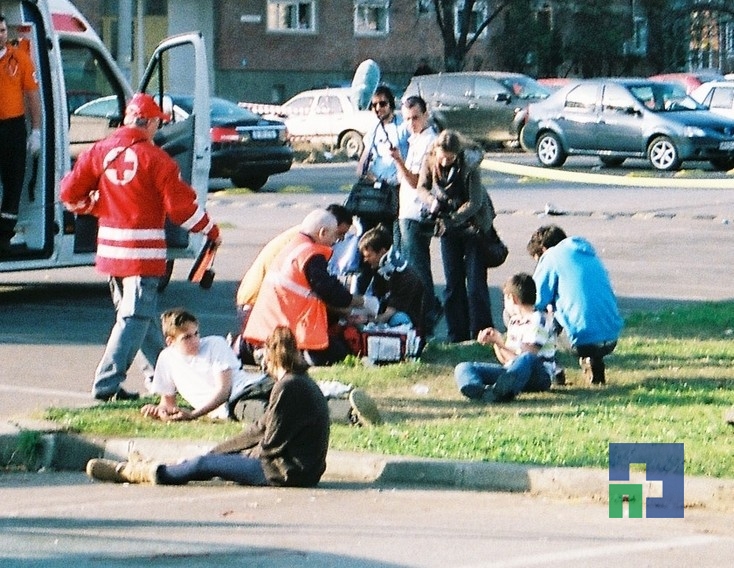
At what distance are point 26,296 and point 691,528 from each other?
32.1ft

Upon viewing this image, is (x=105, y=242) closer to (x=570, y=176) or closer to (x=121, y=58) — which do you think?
(x=570, y=176)

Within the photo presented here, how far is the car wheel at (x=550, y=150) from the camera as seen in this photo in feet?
111

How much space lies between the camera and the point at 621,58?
198ft

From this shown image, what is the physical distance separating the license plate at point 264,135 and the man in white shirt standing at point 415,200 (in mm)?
15993

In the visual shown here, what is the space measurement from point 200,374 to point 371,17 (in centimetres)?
4935

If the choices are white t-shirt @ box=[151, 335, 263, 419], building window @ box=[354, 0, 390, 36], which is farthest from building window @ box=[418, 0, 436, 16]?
white t-shirt @ box=[151, 335, 263, 419]

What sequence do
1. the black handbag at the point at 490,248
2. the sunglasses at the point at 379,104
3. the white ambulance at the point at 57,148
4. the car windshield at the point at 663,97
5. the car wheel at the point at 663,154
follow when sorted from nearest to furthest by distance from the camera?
1. the black handbag at the point at 490,248
2. the sunglasses at the point at 379,104
3. the white ambulance at the point at 57,148
4. the car wheel at the point at 663,154
5. the car windshield at the point at 663,97

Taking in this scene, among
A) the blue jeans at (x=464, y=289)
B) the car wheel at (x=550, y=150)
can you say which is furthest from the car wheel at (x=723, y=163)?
the blue jeans at (x=464, y=289)

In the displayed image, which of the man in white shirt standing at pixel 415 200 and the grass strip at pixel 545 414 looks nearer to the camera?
the grass strip at pixel 545 414

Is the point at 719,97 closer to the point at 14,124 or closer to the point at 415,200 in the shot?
the point at 14,124

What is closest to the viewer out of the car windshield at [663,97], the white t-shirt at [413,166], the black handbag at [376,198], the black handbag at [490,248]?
the black handbag at [490,248]

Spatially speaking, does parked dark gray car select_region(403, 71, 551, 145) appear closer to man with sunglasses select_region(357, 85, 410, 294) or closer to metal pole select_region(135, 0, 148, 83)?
metal pole select_region(135, 0, 148, 83)

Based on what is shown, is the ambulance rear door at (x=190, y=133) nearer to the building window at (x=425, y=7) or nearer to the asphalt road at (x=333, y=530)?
the asphalt road at (x=333, y=530)

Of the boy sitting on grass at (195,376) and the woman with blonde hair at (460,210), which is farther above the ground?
the woman with blonde hair at (460,210)
